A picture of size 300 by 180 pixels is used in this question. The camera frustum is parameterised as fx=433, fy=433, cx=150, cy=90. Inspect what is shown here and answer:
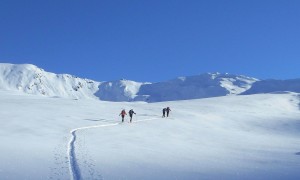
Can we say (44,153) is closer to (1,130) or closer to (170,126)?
(1,130)

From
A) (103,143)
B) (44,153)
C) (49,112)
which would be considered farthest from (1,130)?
(49,112)

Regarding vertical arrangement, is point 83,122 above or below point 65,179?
above

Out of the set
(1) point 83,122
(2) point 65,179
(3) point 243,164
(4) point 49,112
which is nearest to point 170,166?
(3) point 243,164

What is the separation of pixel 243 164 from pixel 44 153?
912cm

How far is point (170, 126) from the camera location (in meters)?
39.8

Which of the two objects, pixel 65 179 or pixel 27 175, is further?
pixel 27 175

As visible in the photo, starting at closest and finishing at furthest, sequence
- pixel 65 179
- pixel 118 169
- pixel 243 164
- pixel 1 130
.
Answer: pixel 65 179 < pixel 118 169 < pixel 243 164 < pixel 1 130

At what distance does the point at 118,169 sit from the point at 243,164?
6270mm

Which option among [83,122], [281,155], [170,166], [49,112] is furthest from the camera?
[49,112]

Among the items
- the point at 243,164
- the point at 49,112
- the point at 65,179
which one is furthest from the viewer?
the point at 49,112

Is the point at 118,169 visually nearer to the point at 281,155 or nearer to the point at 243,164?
the point at 243,164

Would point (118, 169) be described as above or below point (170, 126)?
below

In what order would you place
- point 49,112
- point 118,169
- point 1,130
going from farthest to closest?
point 49,112 < point 1,130 < point 118,169

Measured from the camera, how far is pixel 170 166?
713 inches
